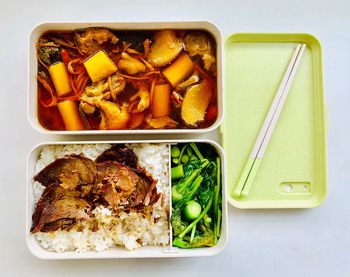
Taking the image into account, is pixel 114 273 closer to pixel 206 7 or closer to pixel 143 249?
pixel 143 249

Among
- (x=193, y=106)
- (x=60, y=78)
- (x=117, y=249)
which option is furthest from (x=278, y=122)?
(x=60, y=78)

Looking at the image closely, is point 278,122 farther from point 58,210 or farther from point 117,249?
point 58,210

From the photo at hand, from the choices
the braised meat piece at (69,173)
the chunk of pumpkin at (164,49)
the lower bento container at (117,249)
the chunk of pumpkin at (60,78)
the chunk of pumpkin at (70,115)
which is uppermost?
the chunk of pumpkin at (164,49)

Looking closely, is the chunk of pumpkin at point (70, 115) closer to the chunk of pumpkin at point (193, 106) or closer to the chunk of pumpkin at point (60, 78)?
the chunk of pumpkin at point (60, 78)

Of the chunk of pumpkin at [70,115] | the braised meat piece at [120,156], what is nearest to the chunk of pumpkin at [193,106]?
the braised meat piece at [120,156]

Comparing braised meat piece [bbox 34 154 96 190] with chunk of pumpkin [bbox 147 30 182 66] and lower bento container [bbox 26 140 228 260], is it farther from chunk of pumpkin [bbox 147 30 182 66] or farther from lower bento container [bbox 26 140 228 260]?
chunk of pumpkin [bbox 147 30 182 66]

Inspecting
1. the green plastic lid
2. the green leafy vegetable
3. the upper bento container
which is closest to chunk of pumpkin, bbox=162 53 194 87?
the upper bento container

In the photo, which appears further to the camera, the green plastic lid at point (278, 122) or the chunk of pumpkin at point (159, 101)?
the green plastic lid at point (278, 122)
